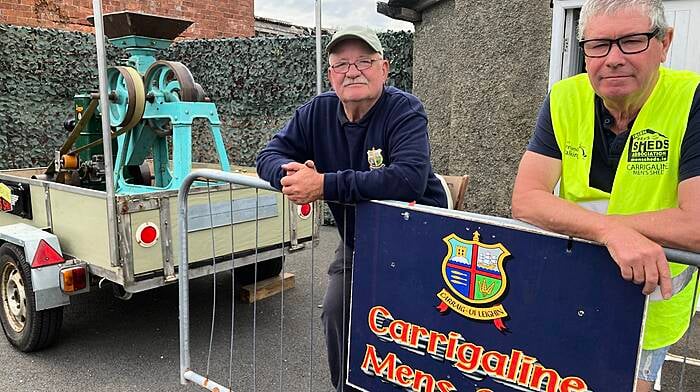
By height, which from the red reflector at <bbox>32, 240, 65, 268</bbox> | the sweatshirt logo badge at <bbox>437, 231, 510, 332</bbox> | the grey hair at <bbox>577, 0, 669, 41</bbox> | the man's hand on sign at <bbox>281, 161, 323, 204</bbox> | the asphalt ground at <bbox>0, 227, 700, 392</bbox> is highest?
the grey hair at <bbox>577, 0, 669, 41</bbox>

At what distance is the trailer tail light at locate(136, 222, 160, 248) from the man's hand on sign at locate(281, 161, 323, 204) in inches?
63.5

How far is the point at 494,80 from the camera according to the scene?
18.4 feet

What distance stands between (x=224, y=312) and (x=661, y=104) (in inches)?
154

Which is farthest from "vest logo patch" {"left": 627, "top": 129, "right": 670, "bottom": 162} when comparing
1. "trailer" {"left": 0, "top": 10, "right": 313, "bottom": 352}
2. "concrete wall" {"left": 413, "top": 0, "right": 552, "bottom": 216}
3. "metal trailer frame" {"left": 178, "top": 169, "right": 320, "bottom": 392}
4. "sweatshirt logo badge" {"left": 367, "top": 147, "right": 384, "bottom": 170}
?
"concrete wall" {"left": 413, "top": 0, "right": 552, "bottom": 216}

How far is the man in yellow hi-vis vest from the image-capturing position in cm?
147

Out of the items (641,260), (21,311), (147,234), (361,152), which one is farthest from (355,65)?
(21,311)

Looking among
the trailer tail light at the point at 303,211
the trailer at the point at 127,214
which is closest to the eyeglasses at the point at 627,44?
the trailer at the point at 127,214

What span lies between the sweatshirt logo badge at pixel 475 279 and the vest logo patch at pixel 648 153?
1.54 feet

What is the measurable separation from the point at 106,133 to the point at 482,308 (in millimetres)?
2521

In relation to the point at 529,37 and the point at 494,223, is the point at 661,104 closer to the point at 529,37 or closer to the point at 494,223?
the point at 494,223

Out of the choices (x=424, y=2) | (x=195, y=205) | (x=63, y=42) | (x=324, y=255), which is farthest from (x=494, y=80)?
(x=63, y=42)

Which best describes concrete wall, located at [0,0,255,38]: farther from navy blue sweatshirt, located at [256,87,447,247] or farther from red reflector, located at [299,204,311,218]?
navy blue sweatshirt, located at [256,87,447,247]

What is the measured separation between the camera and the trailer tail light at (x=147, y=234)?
11.2 feet

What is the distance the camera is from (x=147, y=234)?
136 inches
